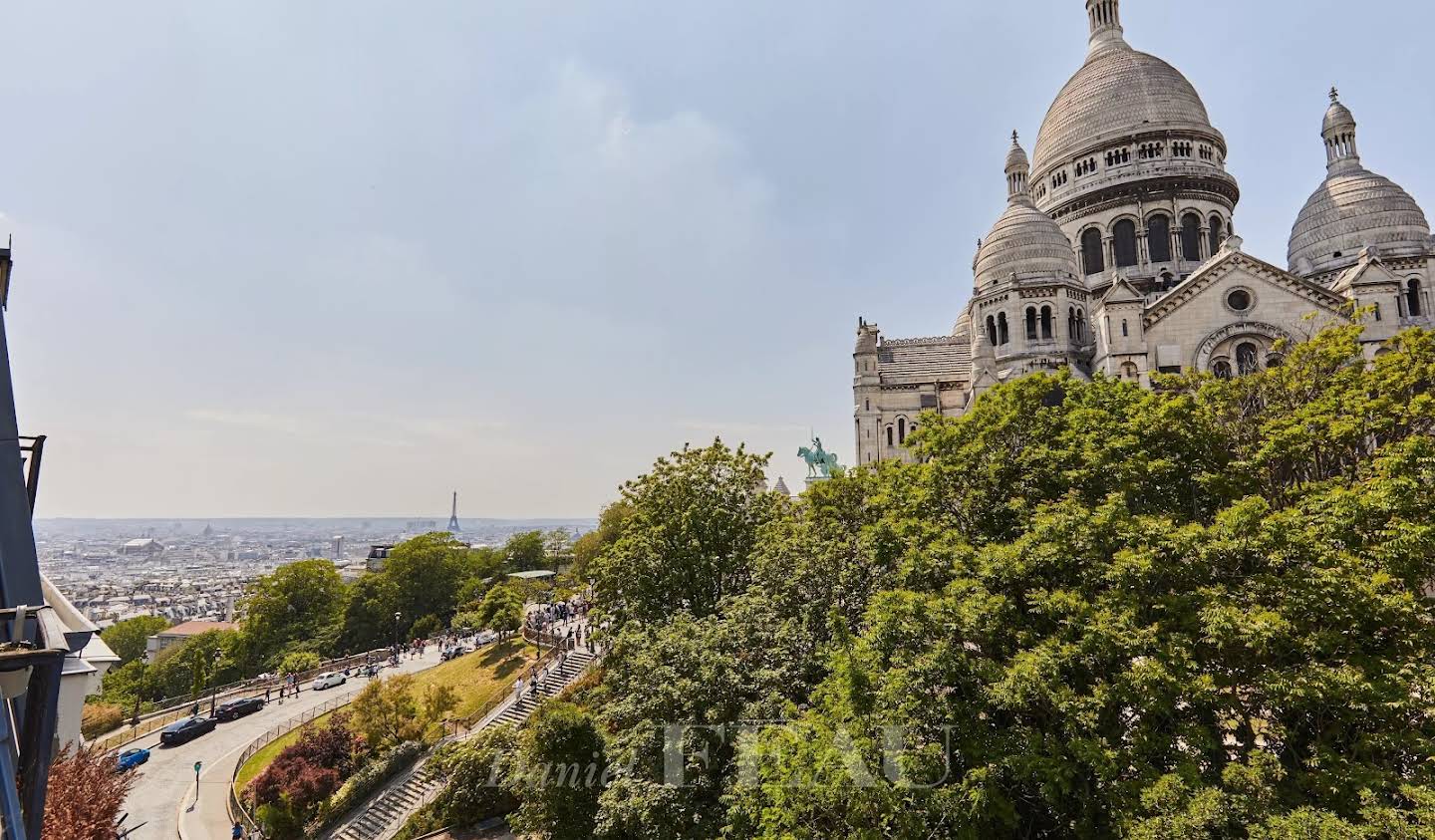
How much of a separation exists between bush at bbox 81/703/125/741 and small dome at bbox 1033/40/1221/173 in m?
64.1

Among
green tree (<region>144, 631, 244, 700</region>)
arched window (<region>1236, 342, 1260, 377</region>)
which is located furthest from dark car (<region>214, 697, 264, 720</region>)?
arched window (<region>1236, 342, 1260, 377</region>)

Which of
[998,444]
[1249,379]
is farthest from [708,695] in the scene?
[1249,379]

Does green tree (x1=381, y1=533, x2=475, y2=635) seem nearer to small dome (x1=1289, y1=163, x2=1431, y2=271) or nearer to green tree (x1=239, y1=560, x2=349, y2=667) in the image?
green tree (x1=239, y1=560, x2=349, y2=667)

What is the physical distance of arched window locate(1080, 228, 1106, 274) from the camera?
42.9 metres

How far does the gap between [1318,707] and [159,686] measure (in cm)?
6025

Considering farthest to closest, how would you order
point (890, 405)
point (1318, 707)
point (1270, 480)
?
point (890, 405) < point (1270, 480) < point (1318, 707)

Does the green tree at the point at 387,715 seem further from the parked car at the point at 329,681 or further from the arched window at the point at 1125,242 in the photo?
the arched window at the point at 1125,242

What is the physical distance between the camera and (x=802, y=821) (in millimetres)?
11070

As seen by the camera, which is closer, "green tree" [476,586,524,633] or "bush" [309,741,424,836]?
"bush" [309,741,424,836]

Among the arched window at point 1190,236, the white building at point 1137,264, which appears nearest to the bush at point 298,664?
the white building at point 1137,264

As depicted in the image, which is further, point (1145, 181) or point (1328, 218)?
point (1145, 181)

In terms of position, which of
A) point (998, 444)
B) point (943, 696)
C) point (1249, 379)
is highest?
point (1249, 379)

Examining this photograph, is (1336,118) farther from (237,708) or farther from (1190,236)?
(237,708)

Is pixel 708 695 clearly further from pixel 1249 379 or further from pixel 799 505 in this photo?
pixel 1249 379
